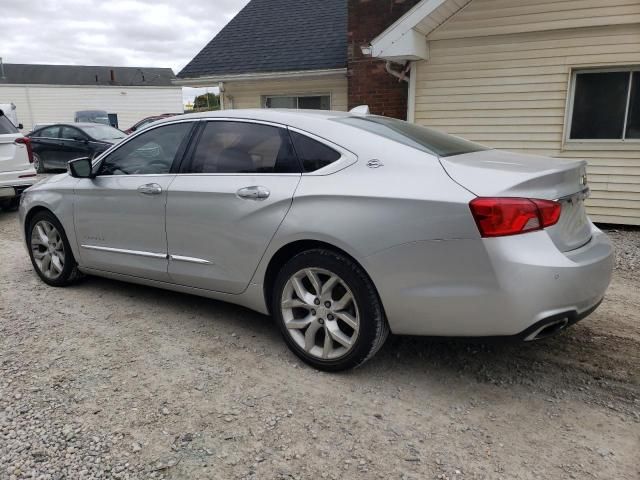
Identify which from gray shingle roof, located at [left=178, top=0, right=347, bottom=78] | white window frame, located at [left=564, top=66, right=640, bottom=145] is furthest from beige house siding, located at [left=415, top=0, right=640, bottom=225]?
gray shingle roof, located at [left=178, top=0, right=347, bottom=78]

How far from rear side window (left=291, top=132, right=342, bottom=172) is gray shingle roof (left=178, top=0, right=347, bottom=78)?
7.18 metres

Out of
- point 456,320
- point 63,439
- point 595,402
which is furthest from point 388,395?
point 63,439

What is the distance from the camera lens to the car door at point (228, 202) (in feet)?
10.8

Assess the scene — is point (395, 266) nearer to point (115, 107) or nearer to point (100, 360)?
point (100, 360)

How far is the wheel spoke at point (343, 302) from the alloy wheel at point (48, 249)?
2.95 m

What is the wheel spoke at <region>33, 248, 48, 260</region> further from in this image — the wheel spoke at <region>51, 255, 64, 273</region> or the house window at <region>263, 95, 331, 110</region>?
the house window at <region>263, 95, 331, 110</region>

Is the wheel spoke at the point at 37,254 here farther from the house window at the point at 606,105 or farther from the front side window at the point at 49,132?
the front side window at the point at 49,132

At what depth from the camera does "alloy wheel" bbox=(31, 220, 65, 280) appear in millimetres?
4754

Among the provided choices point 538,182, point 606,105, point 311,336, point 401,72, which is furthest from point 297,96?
point 538,182

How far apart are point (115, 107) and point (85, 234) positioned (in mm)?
38339

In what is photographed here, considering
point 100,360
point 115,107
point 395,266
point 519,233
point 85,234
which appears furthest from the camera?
point 115,107

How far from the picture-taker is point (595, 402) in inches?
111

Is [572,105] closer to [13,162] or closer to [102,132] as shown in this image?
[13,162]

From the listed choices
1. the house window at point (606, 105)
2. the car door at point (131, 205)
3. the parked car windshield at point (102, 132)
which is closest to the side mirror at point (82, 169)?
the car door at point (131, 205)
